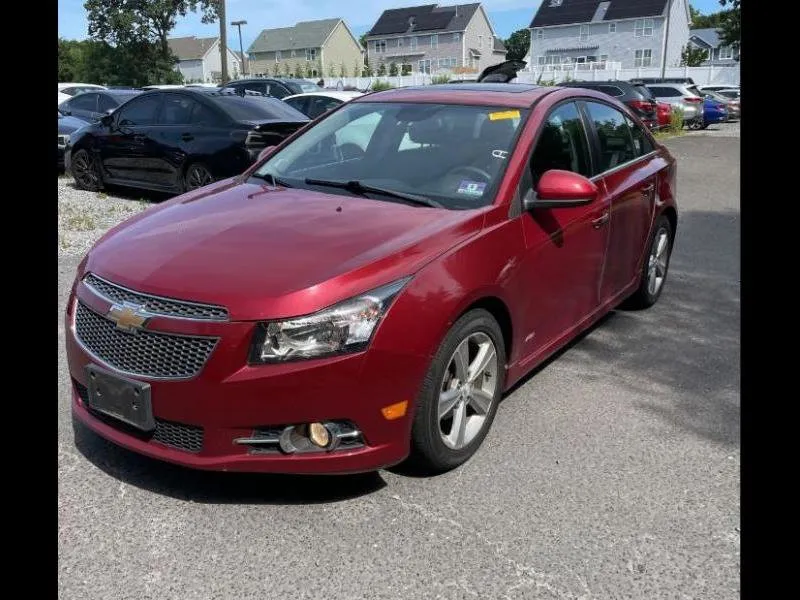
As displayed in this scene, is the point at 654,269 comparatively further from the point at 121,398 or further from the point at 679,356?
the point at 121,398

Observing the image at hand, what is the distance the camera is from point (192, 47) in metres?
98.5

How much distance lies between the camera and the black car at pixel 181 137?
9328mm

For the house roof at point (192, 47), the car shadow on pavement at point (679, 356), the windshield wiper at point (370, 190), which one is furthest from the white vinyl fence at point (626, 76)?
the windshield wiper at point (370, 190)

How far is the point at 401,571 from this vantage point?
107 inches

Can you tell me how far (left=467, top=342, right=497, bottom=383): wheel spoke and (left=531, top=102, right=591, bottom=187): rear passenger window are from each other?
0.99 meters

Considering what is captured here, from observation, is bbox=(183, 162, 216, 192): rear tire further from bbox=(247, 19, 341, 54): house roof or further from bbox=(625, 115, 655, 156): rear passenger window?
bbox=(247, 19, 341, 54): house roof

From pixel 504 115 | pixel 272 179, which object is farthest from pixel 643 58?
pixel 272 179

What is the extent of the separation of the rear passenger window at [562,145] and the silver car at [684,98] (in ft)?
79.4

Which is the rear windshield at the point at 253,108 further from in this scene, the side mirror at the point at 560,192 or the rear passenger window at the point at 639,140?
the side mirror at the point at 560,192

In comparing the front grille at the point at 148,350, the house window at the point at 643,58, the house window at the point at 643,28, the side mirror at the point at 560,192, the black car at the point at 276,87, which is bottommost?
the front grille at the point at 148,350

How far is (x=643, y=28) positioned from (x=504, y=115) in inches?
2921
